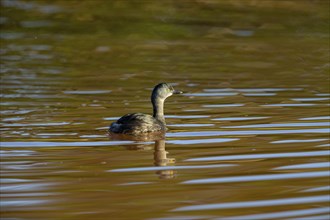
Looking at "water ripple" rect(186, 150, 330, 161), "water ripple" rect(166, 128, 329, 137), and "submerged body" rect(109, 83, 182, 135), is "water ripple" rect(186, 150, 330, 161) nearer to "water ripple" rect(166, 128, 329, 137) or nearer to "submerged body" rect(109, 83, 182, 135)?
"water ripple" rect(166, 128, 329, 137)

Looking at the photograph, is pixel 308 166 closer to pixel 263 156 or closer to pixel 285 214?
pixel 263 156

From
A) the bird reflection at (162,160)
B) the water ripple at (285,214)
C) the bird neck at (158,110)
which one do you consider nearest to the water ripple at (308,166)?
the bird reflection at (162,160)

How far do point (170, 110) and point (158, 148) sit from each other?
3.68 metres

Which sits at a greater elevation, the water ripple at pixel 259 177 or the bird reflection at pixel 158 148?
the water ripple at pixel 259 177

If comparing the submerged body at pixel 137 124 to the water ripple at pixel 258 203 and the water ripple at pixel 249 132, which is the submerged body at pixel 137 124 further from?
the water ripple at pixel 258 203

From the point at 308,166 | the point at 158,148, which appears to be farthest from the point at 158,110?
the point at 308,166

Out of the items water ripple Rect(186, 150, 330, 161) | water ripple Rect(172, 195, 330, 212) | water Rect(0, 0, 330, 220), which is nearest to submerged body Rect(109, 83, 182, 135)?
water Rect(0, 0, 330, 220)

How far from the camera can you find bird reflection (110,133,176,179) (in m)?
10.4

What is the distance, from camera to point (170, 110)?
15.9 m

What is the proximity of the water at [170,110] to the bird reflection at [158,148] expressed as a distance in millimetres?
22

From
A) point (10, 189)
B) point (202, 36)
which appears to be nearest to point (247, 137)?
point (10, 189)

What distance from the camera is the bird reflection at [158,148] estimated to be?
1040 centimetres

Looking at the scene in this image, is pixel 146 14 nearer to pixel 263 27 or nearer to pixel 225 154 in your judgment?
pixel 263 27

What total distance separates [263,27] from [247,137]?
16.6 metres
